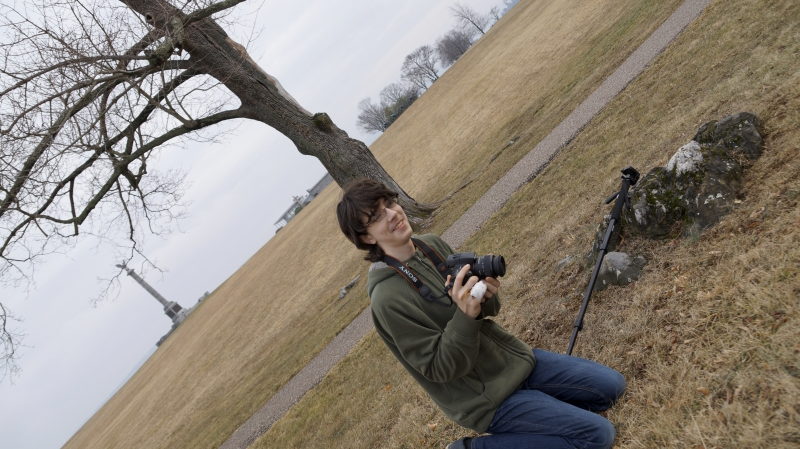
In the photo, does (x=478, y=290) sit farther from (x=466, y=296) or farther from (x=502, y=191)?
(x=502, y=191)

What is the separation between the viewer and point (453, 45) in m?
107

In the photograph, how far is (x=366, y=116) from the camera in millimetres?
109875

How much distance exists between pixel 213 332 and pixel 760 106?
3562 cm

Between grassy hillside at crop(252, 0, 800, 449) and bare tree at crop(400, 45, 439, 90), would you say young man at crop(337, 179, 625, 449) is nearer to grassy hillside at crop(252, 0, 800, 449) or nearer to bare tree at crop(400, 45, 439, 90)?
grassy hillside at crop(252, 0, 800, 449)

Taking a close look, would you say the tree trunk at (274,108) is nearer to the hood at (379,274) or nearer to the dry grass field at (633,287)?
the dry grass field at (633,287)

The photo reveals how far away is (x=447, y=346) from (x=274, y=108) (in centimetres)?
1190

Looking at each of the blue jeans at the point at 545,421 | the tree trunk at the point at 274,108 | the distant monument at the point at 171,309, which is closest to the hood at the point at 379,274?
the blue jeans at the point at 545,421

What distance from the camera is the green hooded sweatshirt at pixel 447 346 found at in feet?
9.30

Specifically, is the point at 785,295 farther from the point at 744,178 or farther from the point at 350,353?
the point at 350,353

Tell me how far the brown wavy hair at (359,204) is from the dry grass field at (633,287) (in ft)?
7.99

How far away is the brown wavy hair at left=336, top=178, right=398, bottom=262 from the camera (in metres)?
3.05

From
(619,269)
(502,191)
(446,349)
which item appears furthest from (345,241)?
(446,349)

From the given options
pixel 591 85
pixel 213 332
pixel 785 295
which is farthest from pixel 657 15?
pixel 213 332

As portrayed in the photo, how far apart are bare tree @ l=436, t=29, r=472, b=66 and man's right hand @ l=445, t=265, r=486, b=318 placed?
11056 centimetres
